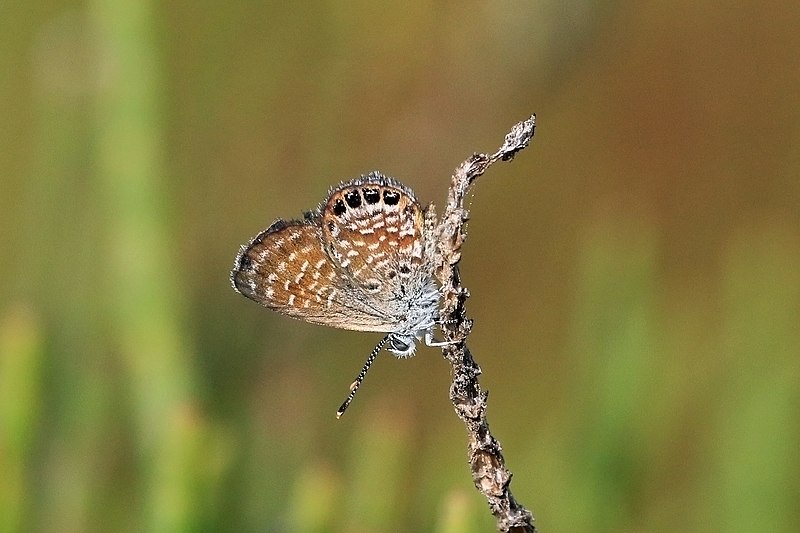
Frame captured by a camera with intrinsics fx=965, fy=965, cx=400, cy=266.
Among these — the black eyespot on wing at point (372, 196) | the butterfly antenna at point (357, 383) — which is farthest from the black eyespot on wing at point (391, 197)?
the butterfly antenna at point (357, 383)

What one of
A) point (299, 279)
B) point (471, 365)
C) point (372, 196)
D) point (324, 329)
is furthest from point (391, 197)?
point (324, 329)

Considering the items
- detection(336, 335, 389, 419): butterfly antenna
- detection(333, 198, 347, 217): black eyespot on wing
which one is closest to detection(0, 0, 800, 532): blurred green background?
detection(336, 335, 389, 419): butterfly antenna

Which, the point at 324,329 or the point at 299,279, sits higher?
the point at 324,329

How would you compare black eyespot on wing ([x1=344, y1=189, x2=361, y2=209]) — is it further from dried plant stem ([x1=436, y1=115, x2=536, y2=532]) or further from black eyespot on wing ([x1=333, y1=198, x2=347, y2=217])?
dried plant stem ([x1=436, y1=115, x2=536, y2=532])

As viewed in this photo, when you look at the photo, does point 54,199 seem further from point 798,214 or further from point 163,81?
point 798,214

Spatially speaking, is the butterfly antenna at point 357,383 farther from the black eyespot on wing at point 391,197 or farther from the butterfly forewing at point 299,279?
the black eyespot on wing at point 391,197

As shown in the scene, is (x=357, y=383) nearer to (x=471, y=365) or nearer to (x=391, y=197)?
(x=391, y=197)

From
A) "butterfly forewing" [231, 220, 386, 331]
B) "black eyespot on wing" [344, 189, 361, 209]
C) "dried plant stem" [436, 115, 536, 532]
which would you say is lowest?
"dried plant stem" [436, 115, 536, 532]
